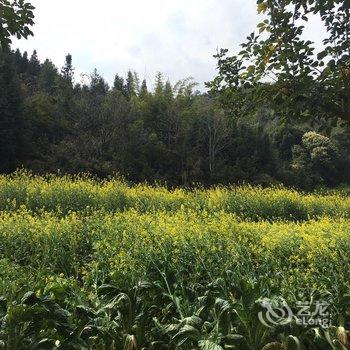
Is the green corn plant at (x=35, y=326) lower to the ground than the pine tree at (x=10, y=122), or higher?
lower

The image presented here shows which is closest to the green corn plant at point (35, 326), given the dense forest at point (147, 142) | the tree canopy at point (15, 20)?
the tree canopy at point (15, 20)

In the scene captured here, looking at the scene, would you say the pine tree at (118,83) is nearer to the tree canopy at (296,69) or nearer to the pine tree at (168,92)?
the pine tree at (168,92)


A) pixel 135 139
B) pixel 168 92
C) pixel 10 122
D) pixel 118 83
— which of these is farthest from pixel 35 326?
pixel 118 83

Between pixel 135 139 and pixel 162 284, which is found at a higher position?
pixel 135 139

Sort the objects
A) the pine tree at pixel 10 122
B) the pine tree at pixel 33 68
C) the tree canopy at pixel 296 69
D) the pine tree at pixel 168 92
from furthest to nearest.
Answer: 1. the pine tree at pixel 33 68
2. the pine tree at pixel 168 92
3. the pine tree at pixel 10 122
4. the tree canopy at pixel 296 69

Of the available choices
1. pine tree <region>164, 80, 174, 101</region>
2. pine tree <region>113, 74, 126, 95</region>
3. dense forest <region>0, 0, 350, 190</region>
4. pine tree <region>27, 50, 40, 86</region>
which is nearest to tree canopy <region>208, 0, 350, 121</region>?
dense forest <region>0, 0, 350, 190</region>

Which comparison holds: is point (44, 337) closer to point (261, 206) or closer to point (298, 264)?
point (298, 264)

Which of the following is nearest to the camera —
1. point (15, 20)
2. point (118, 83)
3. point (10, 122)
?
point (15, 20)

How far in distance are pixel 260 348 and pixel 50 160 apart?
915 inches

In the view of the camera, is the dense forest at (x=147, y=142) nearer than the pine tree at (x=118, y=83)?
Yes

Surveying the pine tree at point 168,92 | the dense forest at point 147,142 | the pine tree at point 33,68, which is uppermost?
the pine tree at point 33,68

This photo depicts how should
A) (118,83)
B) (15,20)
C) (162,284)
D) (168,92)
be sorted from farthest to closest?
(118,83) → (168,92) → (162,284) → (15,20)

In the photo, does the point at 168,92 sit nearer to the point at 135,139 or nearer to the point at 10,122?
the point at 135,139

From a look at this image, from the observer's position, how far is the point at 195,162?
29.3 meters
